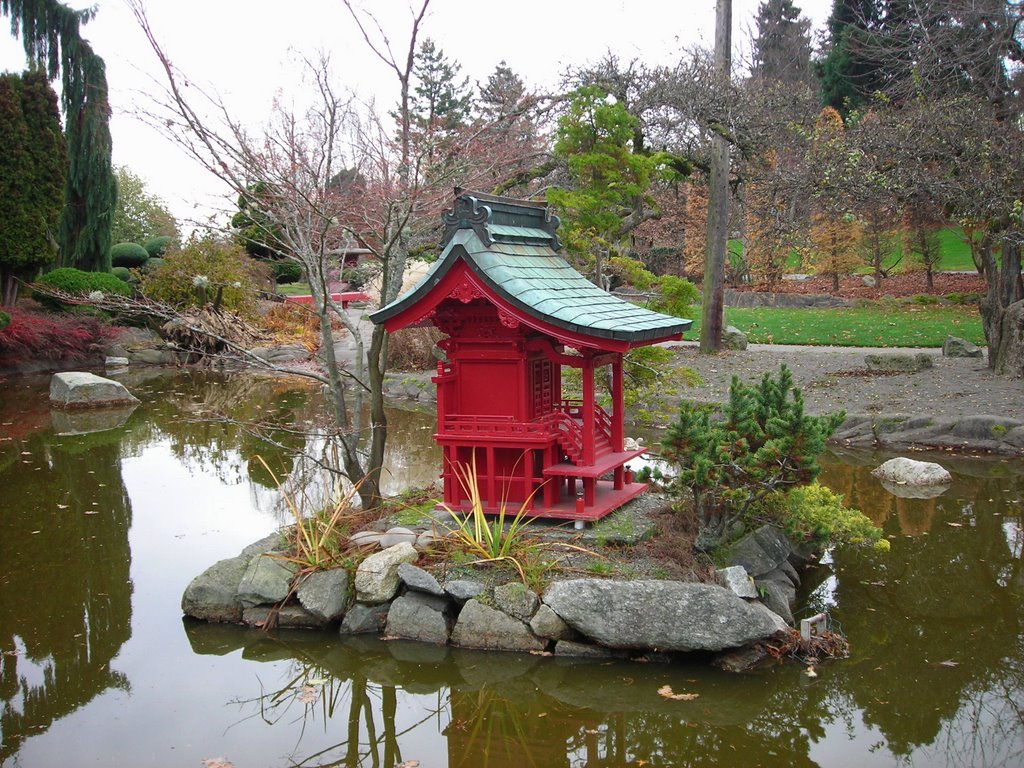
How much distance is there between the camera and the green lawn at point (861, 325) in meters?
18.8

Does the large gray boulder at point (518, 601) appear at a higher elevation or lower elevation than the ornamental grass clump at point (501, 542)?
lower

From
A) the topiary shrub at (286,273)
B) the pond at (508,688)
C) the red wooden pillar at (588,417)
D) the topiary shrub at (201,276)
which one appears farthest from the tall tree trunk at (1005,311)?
the topiary shrub at (286,273)

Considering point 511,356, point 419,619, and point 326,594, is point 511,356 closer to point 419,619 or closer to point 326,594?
point 419,619

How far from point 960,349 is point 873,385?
293 centimetres

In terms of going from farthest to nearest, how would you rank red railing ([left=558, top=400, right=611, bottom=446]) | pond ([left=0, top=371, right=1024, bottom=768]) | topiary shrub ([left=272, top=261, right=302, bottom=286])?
topiary shrub ([left=272, top=261, right=302, bottom=286]) < red railing ([left=558, top=400, right=611, bottom=446]) < pond ([left=0, top=371, right=1024, bottom=768])

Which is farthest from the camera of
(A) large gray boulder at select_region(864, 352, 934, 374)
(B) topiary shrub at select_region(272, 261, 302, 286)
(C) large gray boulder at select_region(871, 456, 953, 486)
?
(B) topiary shrub at select_region(272, 261, 302, 286)

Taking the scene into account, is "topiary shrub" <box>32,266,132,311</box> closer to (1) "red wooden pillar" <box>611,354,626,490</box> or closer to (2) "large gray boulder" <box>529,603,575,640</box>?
(1) "red wooden pillar" <box>611,354,626,490</box>

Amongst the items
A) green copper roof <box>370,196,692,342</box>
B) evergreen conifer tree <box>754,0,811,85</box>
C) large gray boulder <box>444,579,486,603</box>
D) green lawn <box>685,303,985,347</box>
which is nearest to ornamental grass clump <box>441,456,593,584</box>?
large gray boulder <box>444,579,486,603</box>

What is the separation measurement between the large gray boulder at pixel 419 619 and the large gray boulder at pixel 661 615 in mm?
868

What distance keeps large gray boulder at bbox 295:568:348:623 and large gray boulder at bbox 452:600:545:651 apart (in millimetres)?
923

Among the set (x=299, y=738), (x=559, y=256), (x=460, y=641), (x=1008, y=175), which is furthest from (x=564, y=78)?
(x=299, y=738)

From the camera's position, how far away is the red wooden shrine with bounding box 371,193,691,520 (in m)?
6.99

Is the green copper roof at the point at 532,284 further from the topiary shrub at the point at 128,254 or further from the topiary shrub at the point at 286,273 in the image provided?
the topiary shrub at the point at 128,254

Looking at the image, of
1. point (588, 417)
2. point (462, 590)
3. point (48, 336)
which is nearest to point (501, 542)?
point (462, 590)
